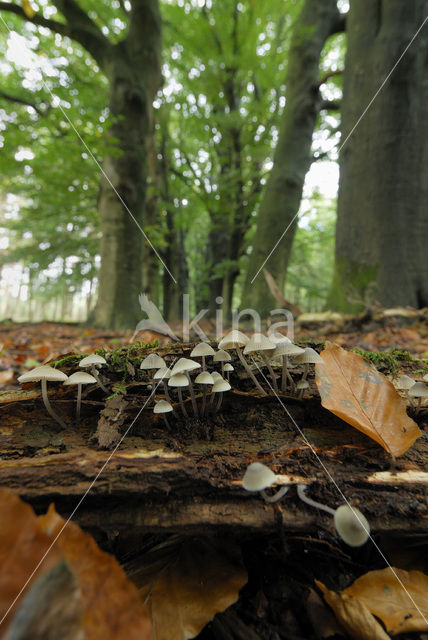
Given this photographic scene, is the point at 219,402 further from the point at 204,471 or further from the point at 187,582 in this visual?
the point at 187,582

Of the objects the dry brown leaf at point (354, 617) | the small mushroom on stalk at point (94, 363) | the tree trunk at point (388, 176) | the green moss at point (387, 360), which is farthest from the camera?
the tree trunk at point (388, 176)

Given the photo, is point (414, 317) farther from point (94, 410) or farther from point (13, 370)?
point (13, 370)

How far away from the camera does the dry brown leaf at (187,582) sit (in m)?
0.94

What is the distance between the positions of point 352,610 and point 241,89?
1521 cm

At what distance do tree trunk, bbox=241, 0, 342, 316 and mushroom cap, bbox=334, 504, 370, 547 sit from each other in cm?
562

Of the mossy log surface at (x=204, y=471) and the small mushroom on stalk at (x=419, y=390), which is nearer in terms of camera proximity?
the mossy log surface at (x=204, y=471)

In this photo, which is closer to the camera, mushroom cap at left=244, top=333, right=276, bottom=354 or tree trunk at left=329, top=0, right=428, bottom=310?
mushroom cap at left=244, top=333, right=276, bottom=354

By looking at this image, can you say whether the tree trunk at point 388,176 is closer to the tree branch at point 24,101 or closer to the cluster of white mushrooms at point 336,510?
the cluster of white mushrooms at point 336,510

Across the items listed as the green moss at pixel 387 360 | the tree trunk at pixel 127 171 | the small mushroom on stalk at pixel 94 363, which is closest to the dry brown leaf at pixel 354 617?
the green moss at pixel 387 360

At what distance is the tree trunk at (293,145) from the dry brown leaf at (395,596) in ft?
18.5

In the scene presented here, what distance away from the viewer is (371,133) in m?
5.06

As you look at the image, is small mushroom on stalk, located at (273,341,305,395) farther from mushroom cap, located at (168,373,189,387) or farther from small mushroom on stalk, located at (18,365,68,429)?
small mushroom on stalk, located at (18,365,68,429)

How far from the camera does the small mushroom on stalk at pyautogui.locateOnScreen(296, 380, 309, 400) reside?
1557mm

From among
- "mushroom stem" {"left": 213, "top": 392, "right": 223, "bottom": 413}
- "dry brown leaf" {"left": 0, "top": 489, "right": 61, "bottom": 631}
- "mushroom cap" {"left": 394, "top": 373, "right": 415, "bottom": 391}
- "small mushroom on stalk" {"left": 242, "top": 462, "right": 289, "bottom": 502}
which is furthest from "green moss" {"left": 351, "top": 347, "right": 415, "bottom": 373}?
"dry brown leaf" {"left": 0, "top": 489, "right": 61, "bottom": 631}
